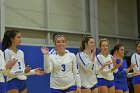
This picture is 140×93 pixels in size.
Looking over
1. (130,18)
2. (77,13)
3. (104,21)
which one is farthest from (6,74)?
(130,18)

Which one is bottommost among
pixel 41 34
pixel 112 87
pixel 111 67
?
pixel 112 87

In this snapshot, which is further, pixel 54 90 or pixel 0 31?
pixel 0 31

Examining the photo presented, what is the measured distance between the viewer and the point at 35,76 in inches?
263

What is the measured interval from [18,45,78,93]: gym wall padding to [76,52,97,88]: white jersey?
63.7 inches

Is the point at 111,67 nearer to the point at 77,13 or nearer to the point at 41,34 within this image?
the point at 41,34

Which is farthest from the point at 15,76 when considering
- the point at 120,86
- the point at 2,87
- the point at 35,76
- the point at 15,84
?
the point at 120,86

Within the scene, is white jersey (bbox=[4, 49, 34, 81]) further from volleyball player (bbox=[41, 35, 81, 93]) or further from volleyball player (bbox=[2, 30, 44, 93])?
volleyball player (bbox=[41, 35, 81, 93])

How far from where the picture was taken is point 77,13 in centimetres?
967

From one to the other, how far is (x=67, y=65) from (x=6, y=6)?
3745 millimetres

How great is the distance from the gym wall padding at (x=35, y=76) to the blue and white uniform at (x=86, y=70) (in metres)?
1.62

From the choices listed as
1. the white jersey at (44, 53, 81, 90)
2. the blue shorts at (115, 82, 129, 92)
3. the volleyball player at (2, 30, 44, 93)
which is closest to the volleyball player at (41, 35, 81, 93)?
the white jersey at (44, 53, 81, 90)

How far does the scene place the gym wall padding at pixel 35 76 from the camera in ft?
21.4

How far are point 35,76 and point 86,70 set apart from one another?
5.81 feet

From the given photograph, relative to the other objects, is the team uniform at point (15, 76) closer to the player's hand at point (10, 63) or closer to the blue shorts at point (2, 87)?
the blue shorts at point (2, 87)
